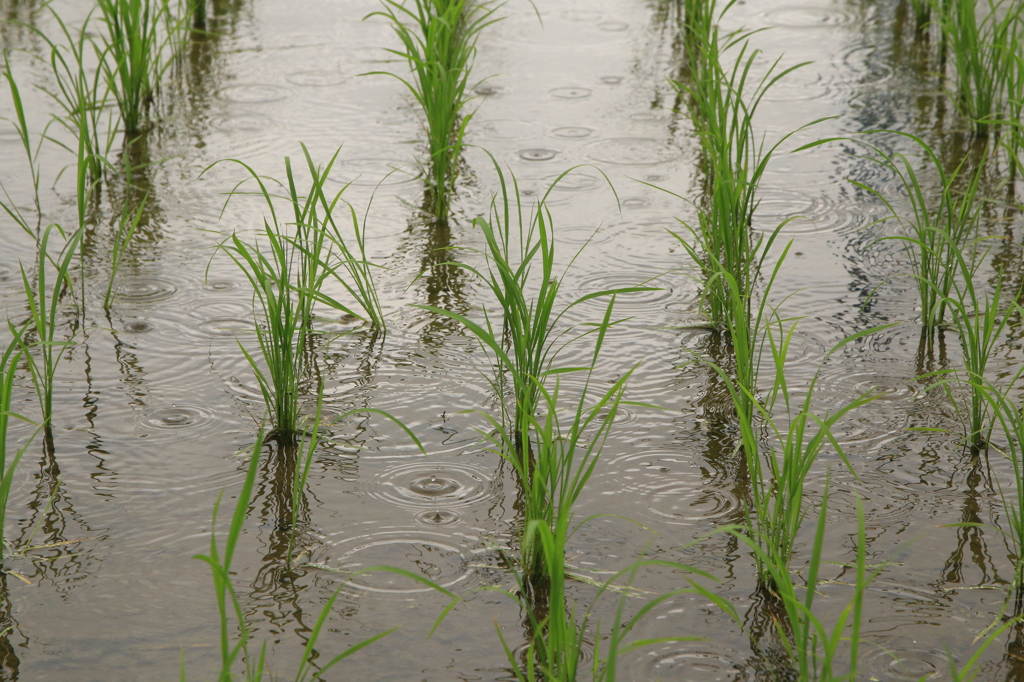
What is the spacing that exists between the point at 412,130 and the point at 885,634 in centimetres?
288

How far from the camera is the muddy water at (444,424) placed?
1.89 meters

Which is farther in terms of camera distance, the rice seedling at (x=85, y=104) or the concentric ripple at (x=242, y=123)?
the concentric ripple at (x=242, y=123)

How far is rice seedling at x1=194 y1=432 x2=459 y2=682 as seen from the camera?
144 centimetres

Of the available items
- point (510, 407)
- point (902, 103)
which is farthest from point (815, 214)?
point (510, 407)

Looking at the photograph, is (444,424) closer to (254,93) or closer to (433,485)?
(433,485)

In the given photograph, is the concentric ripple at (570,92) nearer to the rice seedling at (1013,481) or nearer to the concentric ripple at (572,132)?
the concentric ripple at (572,132)

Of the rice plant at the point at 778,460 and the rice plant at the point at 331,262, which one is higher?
the rice plant at the point at 331,262

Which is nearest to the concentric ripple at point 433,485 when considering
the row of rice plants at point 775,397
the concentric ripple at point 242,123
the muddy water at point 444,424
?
the muddy water at point 444,424

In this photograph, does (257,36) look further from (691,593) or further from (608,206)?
→ (691,593)

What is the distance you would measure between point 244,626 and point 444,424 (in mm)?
827

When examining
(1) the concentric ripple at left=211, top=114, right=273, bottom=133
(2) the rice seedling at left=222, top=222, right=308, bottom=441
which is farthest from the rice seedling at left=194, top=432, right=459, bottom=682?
(1) the concentric ripple at left=211, top=114, right=273, bottom=133

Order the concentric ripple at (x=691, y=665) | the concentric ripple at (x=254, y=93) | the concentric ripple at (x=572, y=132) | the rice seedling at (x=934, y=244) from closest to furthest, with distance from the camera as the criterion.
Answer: the concentric ripple at (x=691, y=665) < the rice seedling at (x=934, y=244) < the concentric ripple at (x=572, y=132) < the concentric ripple at (x=254, y=93)

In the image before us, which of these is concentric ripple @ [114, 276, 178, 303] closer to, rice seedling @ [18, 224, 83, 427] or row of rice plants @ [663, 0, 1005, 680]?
rice seedling @ [18, 224, 83, 427]

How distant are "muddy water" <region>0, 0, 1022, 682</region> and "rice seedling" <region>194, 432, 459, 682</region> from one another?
51 millimetres
